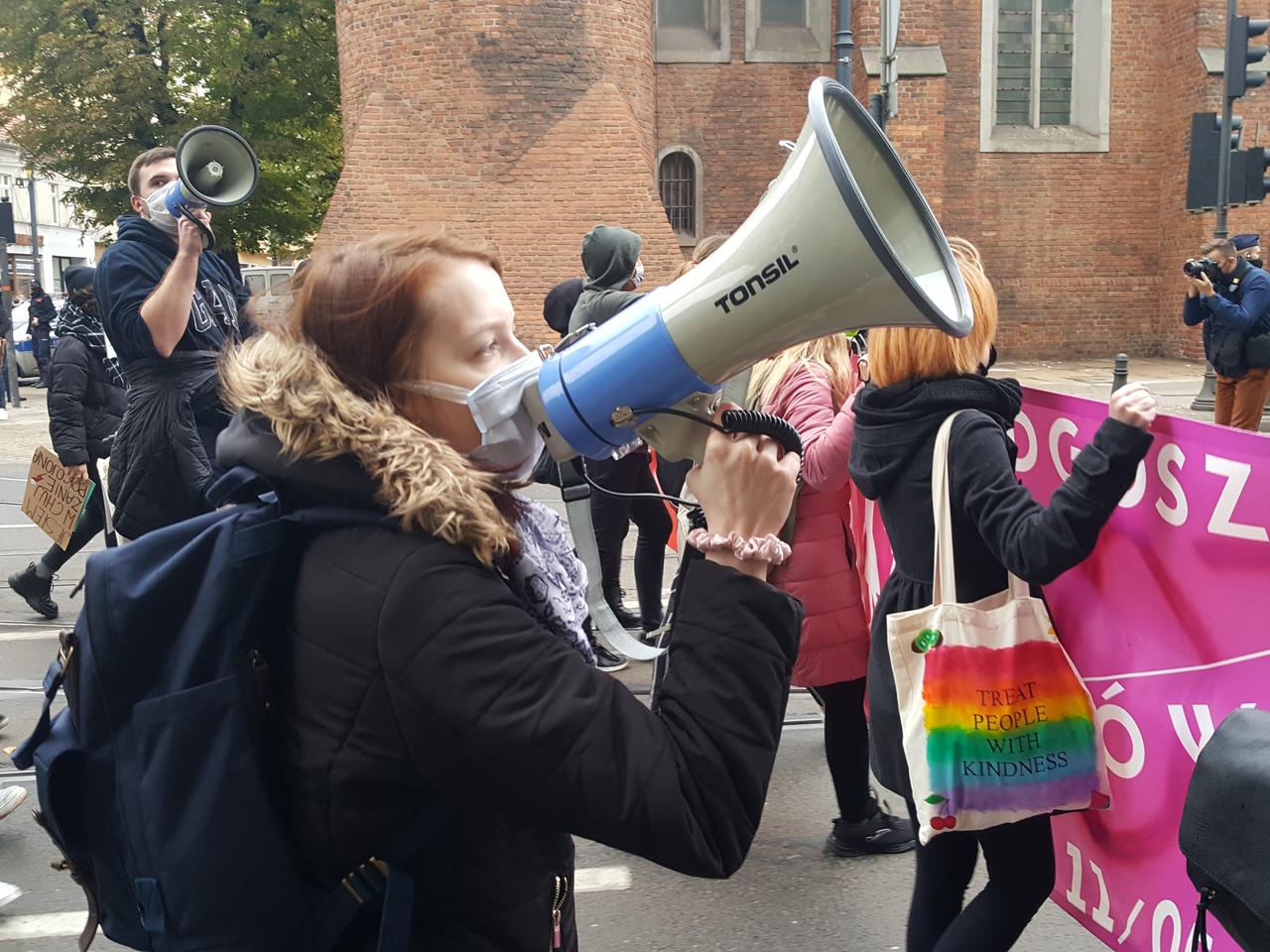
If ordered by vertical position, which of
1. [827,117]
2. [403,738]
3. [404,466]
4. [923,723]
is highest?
[827,117]

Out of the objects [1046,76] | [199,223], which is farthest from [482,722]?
[1046,76]

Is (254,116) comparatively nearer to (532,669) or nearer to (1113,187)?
(1113,187)

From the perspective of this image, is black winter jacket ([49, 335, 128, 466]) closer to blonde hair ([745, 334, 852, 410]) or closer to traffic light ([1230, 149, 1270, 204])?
blonde hair ([745, 334, 852, 410])

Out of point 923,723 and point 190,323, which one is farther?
point 190,323

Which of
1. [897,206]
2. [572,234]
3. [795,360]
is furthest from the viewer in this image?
[572,234]

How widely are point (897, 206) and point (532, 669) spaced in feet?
2.58

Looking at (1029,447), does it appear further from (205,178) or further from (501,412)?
(205,178)

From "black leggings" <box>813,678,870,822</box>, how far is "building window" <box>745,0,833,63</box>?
19068 mm

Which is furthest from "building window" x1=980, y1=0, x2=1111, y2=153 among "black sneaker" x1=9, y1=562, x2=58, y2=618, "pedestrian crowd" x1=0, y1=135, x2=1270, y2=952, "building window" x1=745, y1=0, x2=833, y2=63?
"pedestrian crowd" x1=0, y1=135, x2=1270, y2=952

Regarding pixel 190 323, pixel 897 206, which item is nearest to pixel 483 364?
pixel 897 206

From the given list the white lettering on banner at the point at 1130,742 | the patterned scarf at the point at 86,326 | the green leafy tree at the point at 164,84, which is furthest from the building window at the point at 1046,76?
the white lettering on banner at the point at 1130,742

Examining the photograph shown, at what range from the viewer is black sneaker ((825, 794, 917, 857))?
385 centimetres

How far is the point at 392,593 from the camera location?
1.30m

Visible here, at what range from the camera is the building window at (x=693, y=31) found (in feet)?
69.0
